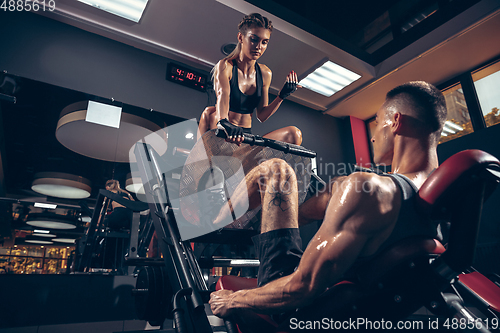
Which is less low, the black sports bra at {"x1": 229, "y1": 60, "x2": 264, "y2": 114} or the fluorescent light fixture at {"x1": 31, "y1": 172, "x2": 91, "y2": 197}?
the black sports bra at {"x1": 229, "y1": 60, "x2": 264, "y2": 114}

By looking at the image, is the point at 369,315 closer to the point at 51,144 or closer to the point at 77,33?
the point at 51,144

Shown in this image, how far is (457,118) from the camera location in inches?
190

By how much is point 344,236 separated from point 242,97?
1497 mm

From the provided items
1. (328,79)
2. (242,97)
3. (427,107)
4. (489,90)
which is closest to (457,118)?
(489,90)

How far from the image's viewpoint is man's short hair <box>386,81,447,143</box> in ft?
4.16

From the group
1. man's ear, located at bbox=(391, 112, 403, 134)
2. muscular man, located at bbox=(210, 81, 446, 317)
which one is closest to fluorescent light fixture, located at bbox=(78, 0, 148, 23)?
muscular man, located at bbox=(210, 81, 446, 317)

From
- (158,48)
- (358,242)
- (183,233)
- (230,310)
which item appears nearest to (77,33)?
(158,48)

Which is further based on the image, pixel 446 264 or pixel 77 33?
pixel 77 33

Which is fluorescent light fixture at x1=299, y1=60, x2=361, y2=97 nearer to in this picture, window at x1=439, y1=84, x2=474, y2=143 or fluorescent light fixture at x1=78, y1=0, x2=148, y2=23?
window at x1=439, y1=84, x2=474, y2=143

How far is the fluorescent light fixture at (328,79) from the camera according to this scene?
4.81m

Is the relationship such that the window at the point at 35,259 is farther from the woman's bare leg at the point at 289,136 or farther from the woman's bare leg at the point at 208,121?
the woman's bare leg at the point at 289,136

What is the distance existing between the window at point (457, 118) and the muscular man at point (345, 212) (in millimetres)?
4257

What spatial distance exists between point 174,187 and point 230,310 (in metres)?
1.40

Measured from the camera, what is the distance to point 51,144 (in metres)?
3.70
